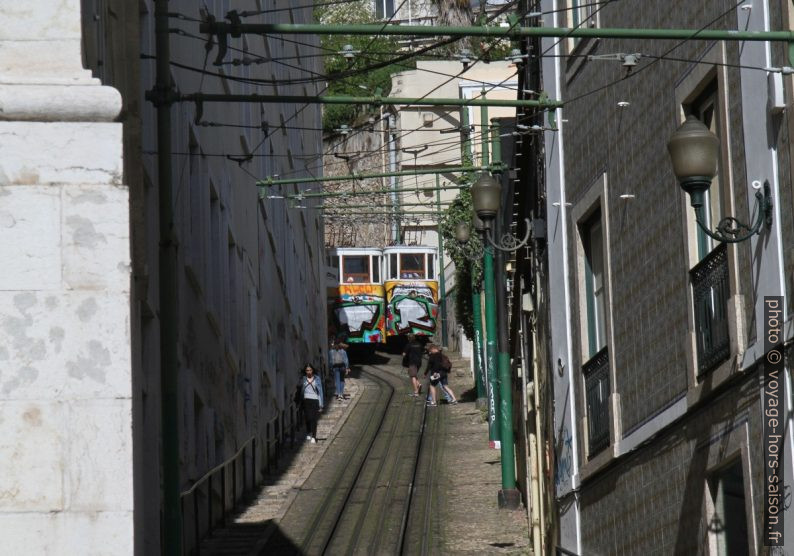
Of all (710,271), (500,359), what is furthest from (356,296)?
(710,271)

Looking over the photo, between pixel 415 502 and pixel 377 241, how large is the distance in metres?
49.9

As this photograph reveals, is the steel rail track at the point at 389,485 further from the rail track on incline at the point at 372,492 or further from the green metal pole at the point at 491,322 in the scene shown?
the green metal pole at the point at 491,322

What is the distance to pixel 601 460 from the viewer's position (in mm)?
14539

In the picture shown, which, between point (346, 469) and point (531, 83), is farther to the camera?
point (346, 469)

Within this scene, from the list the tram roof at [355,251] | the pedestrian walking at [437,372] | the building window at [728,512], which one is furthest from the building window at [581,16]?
the tram roof at [355,251]

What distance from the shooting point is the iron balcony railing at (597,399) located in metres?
14.6

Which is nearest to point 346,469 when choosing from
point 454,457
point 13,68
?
point 454,457

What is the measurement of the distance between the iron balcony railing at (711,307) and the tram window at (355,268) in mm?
49156

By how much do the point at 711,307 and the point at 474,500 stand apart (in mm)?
12682

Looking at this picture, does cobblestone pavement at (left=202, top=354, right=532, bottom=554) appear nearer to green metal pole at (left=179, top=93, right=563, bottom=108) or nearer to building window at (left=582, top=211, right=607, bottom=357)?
building window at (left=582, top=211, right=607, bottom=357)

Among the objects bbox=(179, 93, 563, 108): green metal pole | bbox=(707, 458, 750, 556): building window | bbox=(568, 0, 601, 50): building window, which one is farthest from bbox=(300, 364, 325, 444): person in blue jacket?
bbox=(707, 458, 750, 556): building window

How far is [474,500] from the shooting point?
76.1 ft

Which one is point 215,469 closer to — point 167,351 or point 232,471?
point 232,471

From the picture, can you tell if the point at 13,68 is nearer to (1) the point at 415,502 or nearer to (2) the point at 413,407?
(1) the point at 415,502
